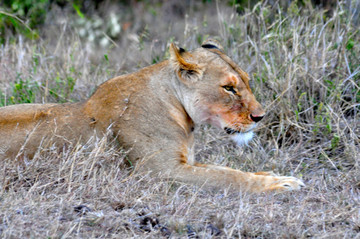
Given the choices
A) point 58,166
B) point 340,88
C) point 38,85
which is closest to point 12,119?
point 58,166

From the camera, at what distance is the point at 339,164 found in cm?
401

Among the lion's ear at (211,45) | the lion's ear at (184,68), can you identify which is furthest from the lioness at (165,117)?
the lion's ear at (211,45)

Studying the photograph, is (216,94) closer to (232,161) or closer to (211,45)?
(211,45)

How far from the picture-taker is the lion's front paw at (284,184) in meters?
3.38

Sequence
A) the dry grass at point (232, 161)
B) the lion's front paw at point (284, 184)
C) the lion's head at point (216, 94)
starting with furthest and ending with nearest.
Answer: the lion's head at point (216, 94)
the lion's front paw at point (284, 184)
the dry grass at point (232, 161)

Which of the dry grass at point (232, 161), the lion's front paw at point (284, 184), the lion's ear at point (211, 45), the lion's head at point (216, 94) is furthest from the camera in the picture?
the lion's ear at point (211, 45)

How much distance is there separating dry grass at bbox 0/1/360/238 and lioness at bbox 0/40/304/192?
0.10m

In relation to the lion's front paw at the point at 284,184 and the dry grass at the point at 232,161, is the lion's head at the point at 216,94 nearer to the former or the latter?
the lion's front paw at the point at 284,184

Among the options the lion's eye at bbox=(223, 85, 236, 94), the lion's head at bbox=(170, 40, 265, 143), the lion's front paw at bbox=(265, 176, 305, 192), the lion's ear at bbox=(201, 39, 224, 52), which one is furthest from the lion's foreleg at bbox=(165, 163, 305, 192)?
the lion's ear at bbox=(201, 39, 224, 52)

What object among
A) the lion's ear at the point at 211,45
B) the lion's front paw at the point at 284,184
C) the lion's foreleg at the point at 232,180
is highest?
the lion's ear at the point at 211,45

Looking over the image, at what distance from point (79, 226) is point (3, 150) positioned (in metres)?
1.22

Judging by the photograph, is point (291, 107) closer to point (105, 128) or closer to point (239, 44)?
point (239, 44)

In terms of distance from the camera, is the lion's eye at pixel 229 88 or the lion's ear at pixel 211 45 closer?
the lion's eye at pixel 229 88

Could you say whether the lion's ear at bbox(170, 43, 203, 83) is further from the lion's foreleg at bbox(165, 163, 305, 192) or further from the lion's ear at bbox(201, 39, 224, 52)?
the lion's foreleg at bbox(165, 163, 305, 192)
